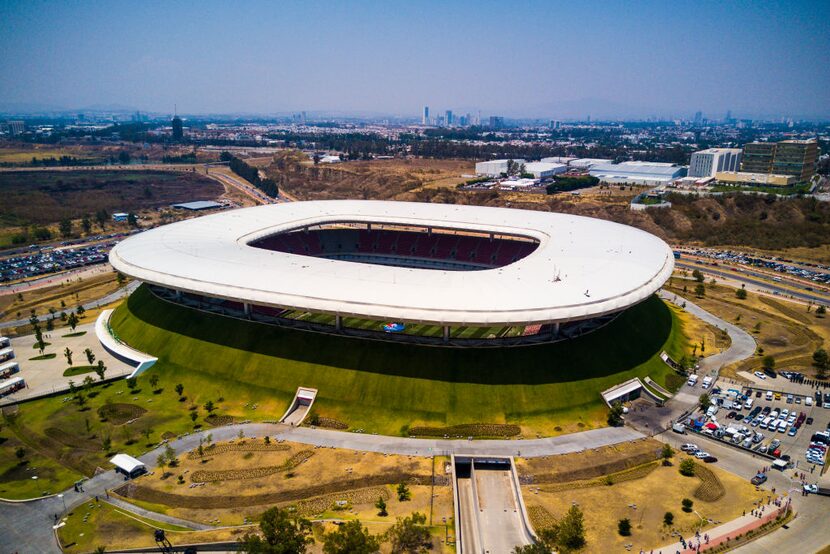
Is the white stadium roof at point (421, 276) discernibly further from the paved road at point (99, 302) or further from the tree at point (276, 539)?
the tree at point (276, 539)

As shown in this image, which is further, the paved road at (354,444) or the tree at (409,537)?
the paved road at (354,444)

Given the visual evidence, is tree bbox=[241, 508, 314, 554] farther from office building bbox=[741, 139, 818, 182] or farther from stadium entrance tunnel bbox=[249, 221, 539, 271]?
office building bbox=[741, 139, 818, 182]

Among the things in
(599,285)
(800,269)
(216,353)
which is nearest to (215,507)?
(216,353)

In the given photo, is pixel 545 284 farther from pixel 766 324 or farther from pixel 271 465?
pixel 766 324

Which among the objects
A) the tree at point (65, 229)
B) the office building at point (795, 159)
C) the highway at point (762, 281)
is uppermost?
the office building at point (795, 159)

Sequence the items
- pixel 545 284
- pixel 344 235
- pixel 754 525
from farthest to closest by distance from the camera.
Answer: pixel 344 235
pixel 545 284
pixel 754 525

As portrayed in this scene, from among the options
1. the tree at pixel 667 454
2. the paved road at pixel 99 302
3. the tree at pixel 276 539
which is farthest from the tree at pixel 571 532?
the paved road at pixel 99 302
